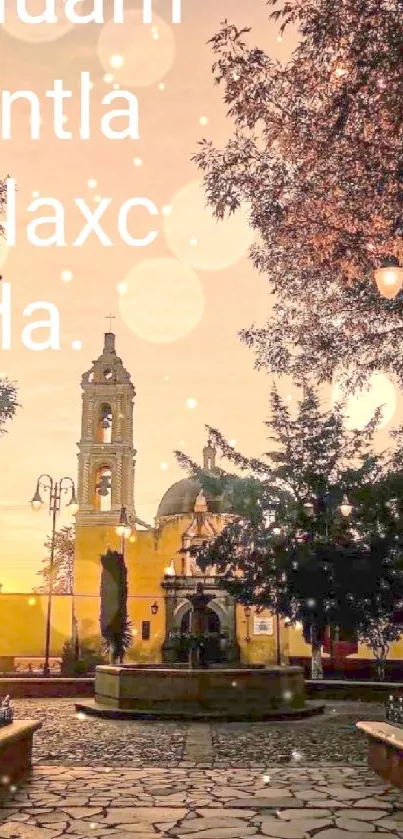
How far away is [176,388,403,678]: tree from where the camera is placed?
25391 mm

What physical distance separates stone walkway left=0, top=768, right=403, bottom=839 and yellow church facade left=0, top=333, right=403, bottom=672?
32347 mm

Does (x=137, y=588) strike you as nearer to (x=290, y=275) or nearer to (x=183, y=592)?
(x=183, y=592)

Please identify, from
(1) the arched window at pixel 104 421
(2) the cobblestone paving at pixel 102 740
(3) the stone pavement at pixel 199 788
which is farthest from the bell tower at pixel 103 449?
(3) the stone pavement at pixel 199 788

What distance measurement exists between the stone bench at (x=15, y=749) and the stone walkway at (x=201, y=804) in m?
0.19

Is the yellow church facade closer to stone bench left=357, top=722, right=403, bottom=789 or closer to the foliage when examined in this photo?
the foliage

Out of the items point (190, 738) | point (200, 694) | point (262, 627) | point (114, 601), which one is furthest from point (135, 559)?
point (190, 738)

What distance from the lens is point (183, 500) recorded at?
47.2 m

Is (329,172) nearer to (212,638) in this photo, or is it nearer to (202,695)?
(202,695)

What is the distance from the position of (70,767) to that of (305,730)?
5.67 meters

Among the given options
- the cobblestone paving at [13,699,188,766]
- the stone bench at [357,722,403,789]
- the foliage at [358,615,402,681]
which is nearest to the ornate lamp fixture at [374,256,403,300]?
the stone bench at [357,722,403,789]

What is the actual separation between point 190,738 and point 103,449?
30913mm

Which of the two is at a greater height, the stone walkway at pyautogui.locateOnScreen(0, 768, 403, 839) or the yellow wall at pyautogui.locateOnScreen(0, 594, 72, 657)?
the yellow wall at pyautogui.locateOnScreen(0, 594, 72, 657)

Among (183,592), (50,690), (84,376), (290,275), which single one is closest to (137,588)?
(183,592)

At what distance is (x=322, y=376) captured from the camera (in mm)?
13148
